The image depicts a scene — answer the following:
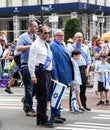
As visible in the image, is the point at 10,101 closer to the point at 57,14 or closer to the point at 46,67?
the point at 46,67

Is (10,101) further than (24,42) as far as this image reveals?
Yes

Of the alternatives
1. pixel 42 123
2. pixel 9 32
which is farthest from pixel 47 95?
pixel 9 32

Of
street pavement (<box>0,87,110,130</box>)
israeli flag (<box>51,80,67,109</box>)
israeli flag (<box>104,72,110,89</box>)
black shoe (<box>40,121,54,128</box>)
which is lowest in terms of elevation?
street pavement (<box>0,87,110,130</box>)

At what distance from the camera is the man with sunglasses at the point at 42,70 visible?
9.96 metres

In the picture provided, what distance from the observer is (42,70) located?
10008 mm

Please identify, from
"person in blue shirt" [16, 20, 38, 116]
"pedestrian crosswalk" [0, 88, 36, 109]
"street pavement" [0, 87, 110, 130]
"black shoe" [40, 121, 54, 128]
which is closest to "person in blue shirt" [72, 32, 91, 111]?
"street pavement" [0, 87, 110, 130]

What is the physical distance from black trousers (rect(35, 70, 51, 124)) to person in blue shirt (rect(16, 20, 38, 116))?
112 centimetres

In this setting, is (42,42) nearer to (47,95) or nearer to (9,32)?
(47,95)

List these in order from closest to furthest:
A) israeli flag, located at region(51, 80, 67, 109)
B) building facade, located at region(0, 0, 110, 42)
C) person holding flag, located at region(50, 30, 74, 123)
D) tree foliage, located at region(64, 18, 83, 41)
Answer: israeli flag, located at region(51, 80, 67, 109), person holding flag, located at region(50, 30, 74, 123), tree foliage, located at region(64, 18, 83, 41), building facade, located at region(0, 0, 110, 42)

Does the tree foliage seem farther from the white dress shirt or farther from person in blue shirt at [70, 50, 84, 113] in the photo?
the white dress shirt

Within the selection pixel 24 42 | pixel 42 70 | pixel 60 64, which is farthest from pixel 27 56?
pixel 42 70

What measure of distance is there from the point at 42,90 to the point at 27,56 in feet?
4.71

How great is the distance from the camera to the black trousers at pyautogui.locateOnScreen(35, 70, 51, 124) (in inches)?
392

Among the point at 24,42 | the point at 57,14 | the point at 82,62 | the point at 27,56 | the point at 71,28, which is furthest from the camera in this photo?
the point at 57,14
